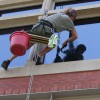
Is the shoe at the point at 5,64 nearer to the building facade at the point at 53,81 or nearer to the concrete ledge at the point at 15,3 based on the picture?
the building facade at the point at 53,81

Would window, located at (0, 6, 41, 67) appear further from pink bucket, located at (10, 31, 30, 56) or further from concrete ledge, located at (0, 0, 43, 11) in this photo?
pink bucket, located at (10, 31, 30, 56)

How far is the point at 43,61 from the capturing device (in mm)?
9031

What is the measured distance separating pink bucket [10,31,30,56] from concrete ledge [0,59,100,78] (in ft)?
2.28

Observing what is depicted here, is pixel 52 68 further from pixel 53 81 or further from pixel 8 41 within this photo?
pixel 8 41

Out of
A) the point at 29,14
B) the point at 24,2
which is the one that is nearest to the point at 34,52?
the point at 29,14

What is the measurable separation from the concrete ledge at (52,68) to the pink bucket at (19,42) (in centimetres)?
70

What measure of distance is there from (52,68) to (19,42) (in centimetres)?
97

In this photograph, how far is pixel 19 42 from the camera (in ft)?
25.4

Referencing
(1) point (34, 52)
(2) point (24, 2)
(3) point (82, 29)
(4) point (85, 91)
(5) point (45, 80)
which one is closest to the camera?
(4) point (85, 91)

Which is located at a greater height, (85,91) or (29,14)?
(29,14)

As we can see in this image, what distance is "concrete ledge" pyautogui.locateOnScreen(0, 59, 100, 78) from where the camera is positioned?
816cm

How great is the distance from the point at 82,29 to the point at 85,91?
2540mm

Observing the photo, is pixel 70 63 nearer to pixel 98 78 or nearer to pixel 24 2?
pixel 98 78

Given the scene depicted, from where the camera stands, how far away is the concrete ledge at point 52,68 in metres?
8.16
